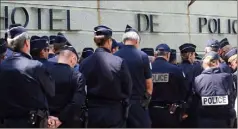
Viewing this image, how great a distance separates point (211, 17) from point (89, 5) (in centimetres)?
433

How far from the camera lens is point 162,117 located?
7.13 m

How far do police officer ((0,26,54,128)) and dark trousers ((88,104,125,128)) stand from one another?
843 mm

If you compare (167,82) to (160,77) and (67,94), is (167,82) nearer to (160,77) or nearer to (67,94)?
(160,77)

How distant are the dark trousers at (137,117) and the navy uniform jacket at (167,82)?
2.81 ft

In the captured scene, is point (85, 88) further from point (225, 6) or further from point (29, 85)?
point (225, 6)

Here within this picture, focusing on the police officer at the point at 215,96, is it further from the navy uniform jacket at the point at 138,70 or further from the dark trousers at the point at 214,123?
the navy uniform jacket at the point at 138,70

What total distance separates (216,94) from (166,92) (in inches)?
35.2

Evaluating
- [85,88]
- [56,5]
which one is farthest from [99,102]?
[56,5]

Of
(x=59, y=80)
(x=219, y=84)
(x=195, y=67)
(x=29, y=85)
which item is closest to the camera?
(x=29, y=85)

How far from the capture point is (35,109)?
475 cm

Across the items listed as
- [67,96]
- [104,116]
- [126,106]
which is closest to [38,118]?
[67,96]

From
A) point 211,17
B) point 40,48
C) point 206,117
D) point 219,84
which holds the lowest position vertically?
point 206,117

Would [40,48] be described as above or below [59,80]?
above

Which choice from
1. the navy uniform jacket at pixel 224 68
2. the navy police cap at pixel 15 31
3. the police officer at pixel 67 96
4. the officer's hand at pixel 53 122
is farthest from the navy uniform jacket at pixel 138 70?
the navy police cap at pixel 15 31
